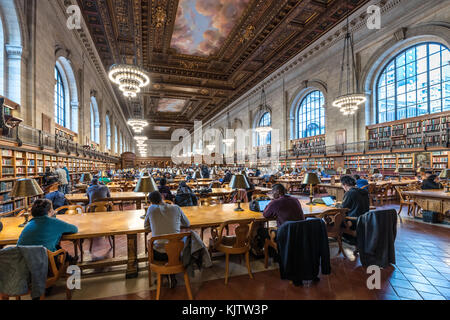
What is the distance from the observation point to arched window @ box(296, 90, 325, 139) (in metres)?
15.0

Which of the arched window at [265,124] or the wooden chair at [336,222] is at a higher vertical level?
the arched window at [265,124]

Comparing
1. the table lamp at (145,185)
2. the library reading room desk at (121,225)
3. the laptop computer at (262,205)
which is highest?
the table lamp at (145,185)

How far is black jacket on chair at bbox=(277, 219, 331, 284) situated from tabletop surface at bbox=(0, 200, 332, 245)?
614mm

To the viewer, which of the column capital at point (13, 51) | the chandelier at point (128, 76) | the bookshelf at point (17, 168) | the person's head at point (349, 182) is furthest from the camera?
the chandelier at point (128, 76)

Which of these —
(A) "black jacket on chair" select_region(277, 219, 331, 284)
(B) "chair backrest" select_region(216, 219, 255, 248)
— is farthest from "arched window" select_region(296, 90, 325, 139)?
(B) "chair backrest" select_region(216, 219, 255, 248)

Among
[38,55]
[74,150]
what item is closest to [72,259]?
[38,55]

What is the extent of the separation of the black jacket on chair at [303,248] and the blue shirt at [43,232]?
2.30 meters

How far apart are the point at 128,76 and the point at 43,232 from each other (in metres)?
7.20

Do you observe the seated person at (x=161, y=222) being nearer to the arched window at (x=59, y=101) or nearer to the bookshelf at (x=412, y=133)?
the arched window at (x=59, y=101)

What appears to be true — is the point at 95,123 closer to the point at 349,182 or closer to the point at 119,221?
the point at 119,221

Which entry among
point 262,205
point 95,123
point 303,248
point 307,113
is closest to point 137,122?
point 95,123

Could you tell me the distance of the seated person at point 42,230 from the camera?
6.51 feet

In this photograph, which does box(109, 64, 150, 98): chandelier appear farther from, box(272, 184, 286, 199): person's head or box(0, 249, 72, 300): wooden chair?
box(272, 184, 286, 199): person's head

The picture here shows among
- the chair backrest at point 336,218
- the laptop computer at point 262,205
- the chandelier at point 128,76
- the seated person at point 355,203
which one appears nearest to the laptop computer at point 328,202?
the seated person at point 355,203
